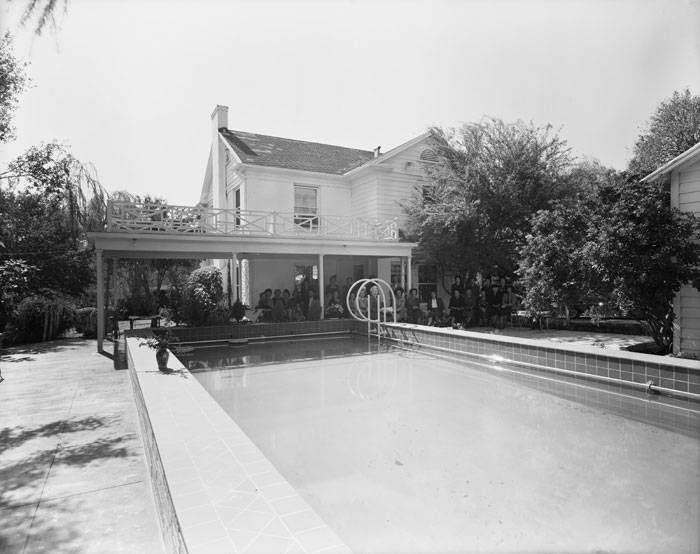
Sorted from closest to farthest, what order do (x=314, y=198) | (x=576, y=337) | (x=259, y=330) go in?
(x=576, y=337) < (x=259, y=330) < (x=314, y=198)

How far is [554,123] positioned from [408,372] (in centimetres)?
1037

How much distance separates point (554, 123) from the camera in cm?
1422

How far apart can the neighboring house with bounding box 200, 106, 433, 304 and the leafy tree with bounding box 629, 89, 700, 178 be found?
13014 millimetres

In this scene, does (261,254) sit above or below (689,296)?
above

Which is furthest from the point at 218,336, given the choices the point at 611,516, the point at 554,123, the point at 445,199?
the point at 554,123

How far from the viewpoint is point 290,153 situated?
18375 millimetres

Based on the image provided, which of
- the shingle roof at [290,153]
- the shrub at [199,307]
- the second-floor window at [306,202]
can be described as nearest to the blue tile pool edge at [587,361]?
the shrub at [199,307]

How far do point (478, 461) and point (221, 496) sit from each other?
2.68m

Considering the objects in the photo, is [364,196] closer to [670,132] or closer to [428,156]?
[428,156]

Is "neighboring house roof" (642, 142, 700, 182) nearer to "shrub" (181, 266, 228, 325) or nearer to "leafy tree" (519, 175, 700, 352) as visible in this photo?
"leafy tree" (519, 175, 700, 352)

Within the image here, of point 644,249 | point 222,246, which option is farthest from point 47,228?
point 644,249

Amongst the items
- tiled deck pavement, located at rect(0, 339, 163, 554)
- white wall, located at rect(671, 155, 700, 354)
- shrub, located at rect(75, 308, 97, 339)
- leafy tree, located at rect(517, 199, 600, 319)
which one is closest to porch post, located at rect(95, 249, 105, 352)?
tiled deck pavement, located at rect(0, 339, 163, 554)

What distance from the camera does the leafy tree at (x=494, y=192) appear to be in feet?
46.3

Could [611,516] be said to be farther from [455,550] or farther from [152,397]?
[152,397]
